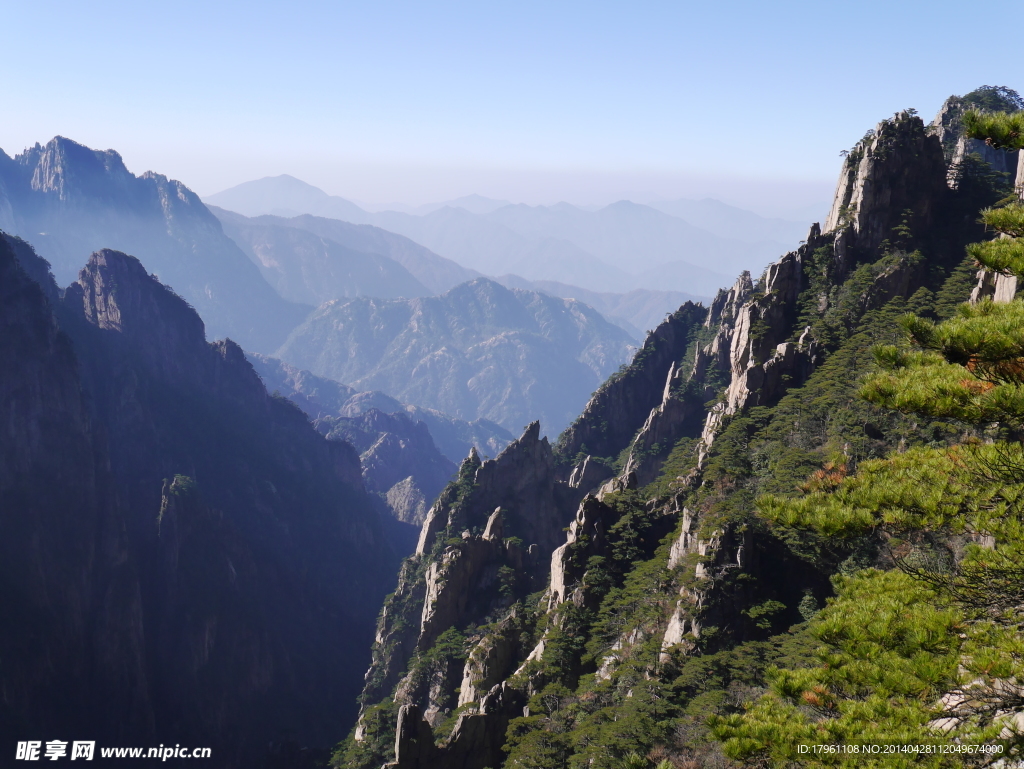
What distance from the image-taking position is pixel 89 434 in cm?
9775

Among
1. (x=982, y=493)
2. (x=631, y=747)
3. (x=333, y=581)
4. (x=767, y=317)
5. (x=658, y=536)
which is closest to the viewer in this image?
(x=982, y=493)

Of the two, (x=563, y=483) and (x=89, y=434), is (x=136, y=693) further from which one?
(x=563, y=483)

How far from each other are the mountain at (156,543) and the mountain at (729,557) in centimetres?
2017

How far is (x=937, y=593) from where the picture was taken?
611 inches

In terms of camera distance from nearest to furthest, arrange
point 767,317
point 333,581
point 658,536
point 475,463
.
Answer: point 658,536 < point 767,317 < point 475,463 < point 333,581

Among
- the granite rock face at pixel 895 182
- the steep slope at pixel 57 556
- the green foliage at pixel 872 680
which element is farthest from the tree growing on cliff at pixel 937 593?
the steep slope at pixel 57 556

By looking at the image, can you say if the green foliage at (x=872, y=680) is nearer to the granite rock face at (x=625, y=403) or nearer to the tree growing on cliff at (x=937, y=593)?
the tree growing on cliff at (x=937, y=593)

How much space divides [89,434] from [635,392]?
7385 cm

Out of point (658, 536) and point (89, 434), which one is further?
point (89, 434)

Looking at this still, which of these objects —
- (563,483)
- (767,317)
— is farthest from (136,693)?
(767,317)

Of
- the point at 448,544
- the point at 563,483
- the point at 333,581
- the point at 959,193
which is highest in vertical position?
the point at 959,193

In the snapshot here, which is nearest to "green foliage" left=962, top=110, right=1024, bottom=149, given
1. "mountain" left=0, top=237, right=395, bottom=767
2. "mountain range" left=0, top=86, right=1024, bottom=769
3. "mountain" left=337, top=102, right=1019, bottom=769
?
"mountain range" left=0, top=86, right=1024, bottom=769

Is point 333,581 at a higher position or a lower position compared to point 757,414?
lower

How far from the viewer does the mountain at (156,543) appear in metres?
82.1
